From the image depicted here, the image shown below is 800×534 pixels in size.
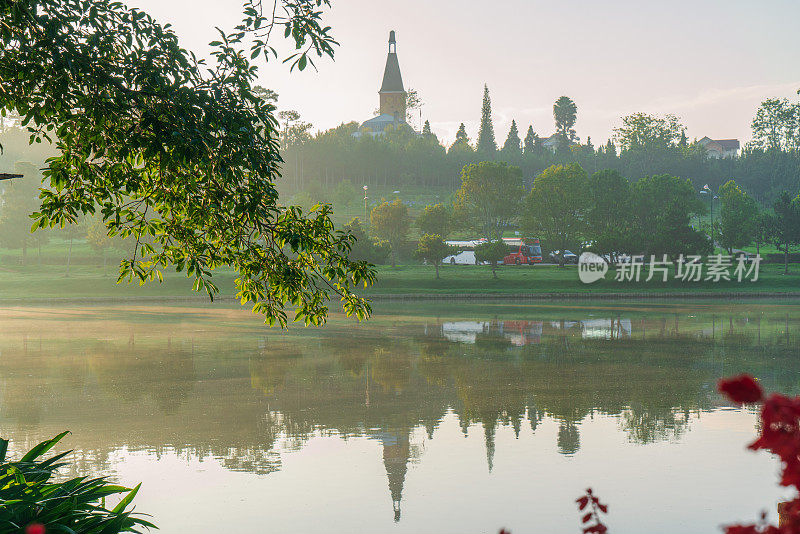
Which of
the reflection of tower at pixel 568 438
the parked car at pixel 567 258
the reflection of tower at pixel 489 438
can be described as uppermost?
the parked car at pixel 567 258

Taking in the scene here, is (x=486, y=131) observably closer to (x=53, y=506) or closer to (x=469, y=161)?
(x=469, y=161)

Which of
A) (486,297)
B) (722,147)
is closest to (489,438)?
(486,297)

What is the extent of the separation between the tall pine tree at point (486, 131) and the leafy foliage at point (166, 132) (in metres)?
130

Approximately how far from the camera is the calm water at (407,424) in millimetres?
8070

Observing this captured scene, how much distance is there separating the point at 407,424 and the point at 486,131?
134 m

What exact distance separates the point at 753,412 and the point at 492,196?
55015 mm

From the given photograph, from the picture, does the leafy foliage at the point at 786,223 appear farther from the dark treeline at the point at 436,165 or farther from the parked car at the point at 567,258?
the dark treeline at the point at 436,165

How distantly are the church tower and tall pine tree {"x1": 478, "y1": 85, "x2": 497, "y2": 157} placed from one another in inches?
754

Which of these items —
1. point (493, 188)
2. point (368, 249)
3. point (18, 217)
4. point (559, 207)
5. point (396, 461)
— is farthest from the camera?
point (493, 188)

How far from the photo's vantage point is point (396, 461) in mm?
9750

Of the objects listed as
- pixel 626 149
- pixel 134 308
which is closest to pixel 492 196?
pixel 134 308

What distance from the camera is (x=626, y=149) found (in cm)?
12925

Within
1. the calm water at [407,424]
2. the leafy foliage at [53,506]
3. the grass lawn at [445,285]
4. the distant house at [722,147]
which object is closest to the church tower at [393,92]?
the distant house at [722,147]

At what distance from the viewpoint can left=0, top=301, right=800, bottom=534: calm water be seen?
26.5 feet
